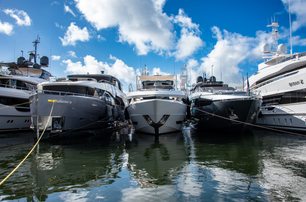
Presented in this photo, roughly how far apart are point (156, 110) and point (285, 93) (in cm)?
1012

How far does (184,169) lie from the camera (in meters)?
8.80

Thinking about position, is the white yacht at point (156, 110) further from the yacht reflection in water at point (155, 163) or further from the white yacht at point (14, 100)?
the white yacht at point (14, 100)

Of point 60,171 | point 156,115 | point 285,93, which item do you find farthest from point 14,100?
point 285,93

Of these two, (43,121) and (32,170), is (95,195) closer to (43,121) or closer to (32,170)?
(32,170)

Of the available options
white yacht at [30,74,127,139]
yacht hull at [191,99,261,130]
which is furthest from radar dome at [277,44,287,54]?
white yacht at [30,74,127,139]

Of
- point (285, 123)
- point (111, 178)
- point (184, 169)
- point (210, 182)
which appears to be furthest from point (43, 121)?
point (285, 123)

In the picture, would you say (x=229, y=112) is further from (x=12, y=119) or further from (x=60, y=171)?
(x=12, y=119)

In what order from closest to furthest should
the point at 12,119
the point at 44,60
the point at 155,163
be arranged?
the point at 155,163
the point at 12,119
the point at 44,60

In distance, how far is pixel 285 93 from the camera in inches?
773

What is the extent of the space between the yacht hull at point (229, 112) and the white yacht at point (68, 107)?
718 cm

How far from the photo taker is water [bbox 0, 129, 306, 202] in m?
6.32

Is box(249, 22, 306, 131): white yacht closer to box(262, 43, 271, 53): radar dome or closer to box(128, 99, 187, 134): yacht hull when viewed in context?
box(262, 43, 271, 53): radar dome

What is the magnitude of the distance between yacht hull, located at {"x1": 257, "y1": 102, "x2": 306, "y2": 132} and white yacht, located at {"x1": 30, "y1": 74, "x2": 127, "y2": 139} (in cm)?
1299

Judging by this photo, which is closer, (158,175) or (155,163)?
(158,175)
